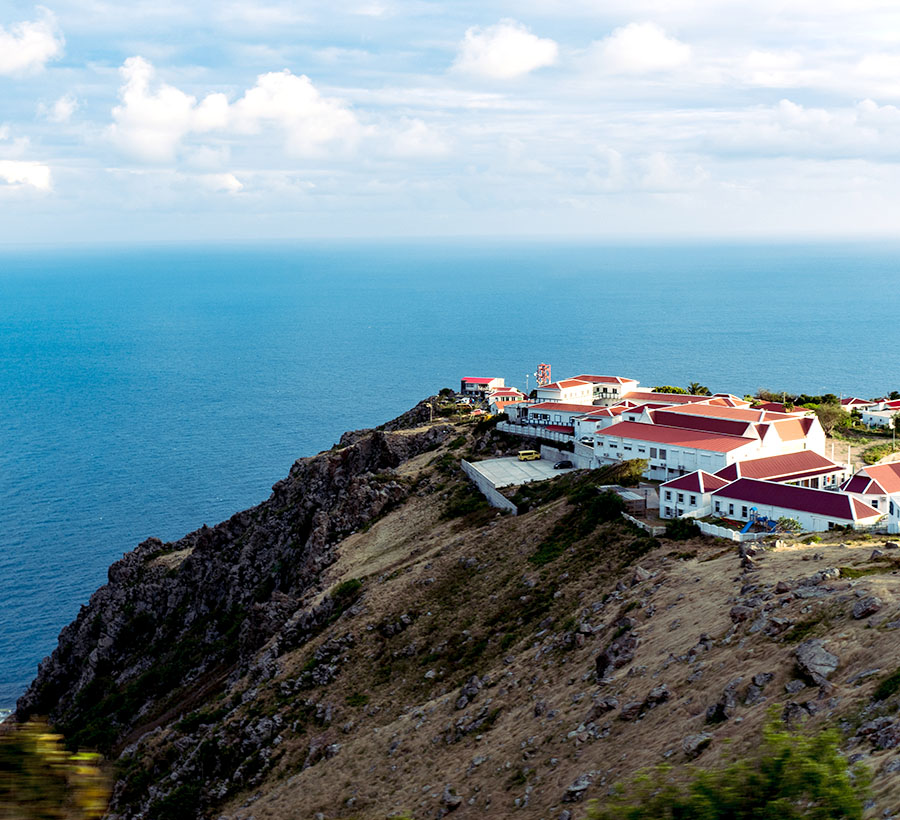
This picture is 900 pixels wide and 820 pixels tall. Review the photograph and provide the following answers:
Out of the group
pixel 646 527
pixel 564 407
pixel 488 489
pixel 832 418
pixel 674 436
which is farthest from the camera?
pixel 564 407

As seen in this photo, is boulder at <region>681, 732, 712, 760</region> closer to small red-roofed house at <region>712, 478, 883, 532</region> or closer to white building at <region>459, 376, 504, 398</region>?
small red-roofed house at <region>712, 478, 883, 532</region>

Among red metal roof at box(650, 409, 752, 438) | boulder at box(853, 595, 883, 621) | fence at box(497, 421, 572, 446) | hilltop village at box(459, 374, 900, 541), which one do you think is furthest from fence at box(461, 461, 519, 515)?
boulder at box(853, 595, 883, 621)

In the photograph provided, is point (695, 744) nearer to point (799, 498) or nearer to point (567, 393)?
point (799, 498)

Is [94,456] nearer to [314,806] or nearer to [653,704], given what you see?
[314,806]

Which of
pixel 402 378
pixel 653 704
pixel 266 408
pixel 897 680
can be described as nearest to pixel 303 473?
pixel 653 704

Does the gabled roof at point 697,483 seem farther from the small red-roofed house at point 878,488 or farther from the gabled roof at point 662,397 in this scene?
the gabled roof at point 662,397

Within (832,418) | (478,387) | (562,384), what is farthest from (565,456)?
(478,387)
